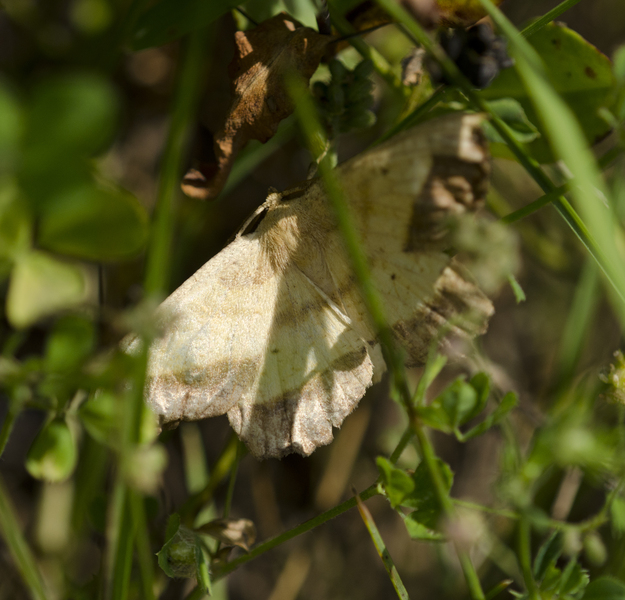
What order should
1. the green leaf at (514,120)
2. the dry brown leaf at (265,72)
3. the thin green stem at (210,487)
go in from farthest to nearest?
the thin green stem at (210,487) → the green leaf at (514,120) → the dry brown leaf at (265,72)

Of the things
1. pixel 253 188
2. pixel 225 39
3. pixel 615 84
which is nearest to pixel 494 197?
pixel 615 84

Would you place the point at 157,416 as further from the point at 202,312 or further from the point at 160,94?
the point at 160,94

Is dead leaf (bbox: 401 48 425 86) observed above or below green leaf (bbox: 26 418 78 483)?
above

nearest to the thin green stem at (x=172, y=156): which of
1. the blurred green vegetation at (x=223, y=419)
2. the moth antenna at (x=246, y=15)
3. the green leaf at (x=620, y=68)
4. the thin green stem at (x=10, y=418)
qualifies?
the blurred green vegetation at (x=223, y=419)

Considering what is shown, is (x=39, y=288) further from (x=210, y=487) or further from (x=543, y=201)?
(x=543, y=201)

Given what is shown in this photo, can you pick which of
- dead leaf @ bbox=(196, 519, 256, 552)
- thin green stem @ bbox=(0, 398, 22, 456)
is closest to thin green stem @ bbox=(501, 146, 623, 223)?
dead leaf @ bbox=(196, 519, 256, 552)

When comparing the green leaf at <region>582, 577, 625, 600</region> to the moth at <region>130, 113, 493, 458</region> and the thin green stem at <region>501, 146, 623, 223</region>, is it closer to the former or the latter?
the moth at <region>130, 113, 493, 458</region>

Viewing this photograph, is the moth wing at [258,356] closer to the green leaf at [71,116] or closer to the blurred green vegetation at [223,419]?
the blurred green vegetation at [223,419]
